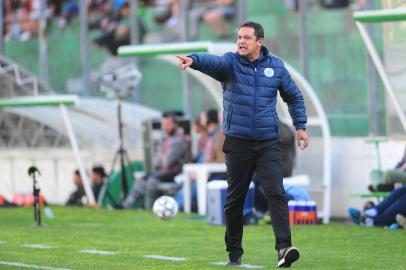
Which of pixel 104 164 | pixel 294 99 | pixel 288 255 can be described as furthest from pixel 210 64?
pixel 104 164

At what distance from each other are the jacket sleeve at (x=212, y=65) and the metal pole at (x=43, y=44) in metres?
19.0

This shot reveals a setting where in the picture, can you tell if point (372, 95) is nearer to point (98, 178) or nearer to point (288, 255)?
point (98, 178)

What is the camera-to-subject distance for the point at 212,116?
2141cm

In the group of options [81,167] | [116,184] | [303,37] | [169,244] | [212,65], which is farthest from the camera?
[303,37]

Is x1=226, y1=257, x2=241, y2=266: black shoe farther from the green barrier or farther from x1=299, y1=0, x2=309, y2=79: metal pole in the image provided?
x1=299, y1=0, x2=309, y2=79: metal pole

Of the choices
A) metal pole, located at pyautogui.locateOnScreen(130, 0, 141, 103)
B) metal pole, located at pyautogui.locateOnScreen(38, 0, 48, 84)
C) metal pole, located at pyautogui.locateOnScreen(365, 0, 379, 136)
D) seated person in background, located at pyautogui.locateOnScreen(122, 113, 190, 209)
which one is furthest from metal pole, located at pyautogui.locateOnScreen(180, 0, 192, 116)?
metal pole, located at pyautogui.locateOnScreen(365, 0, 379, 136)

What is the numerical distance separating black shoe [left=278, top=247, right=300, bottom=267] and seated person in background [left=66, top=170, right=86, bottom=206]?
13.1 m

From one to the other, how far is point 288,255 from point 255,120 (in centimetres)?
113

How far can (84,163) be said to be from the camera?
1022 inches

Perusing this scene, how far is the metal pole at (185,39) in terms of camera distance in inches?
1059

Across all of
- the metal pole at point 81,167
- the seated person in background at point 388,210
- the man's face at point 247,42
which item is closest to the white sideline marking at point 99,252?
the man's face at point 247,42

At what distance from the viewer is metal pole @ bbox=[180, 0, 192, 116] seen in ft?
88.3

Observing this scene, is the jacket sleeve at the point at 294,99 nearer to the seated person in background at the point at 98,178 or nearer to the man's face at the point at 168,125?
the man's face at the point at 168,125

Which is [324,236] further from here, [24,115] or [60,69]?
[60,69]
